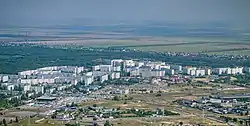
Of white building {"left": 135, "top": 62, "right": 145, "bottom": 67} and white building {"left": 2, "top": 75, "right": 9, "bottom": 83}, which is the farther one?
white building {"left": 135, "top": 62, "right": 145, "bottom": 67}

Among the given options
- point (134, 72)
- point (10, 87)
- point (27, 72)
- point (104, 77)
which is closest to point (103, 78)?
point (104, 77)

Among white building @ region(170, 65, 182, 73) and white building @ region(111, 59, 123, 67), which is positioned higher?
white building @ region(111, 59, 123, 67)

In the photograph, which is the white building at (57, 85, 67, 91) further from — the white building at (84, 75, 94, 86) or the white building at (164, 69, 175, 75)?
the white building at (164, 69, 175, 75)

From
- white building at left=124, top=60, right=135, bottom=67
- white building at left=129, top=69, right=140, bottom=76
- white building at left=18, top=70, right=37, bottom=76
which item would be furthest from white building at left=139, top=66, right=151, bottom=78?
white building at left=18, top=70, right=37, bottom=76

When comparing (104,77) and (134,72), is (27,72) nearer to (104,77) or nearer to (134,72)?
(104,77)

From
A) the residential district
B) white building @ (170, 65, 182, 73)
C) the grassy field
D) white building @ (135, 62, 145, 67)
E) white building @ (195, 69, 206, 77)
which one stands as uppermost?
the grassy field

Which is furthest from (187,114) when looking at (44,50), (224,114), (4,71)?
(44,50)

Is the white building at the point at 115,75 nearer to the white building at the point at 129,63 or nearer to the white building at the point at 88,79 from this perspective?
the white building at the point at 88,79

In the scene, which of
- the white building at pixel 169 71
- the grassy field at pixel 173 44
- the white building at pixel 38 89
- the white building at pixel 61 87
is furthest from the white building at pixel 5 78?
the grassy field at pixel 173 44

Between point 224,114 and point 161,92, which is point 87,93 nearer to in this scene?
point 161,92

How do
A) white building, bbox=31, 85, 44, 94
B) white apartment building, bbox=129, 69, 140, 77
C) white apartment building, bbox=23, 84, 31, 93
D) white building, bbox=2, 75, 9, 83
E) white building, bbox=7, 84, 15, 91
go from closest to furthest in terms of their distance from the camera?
white building, bbox=31, 85, 44, 94
white apartment building, bbox=23, 84, 31, 93
white building, bbox=7, 84, 15, 91
white building, bbox=2, 75, 9, 83
white apartment building, bbox=129, 69, 140, 77
